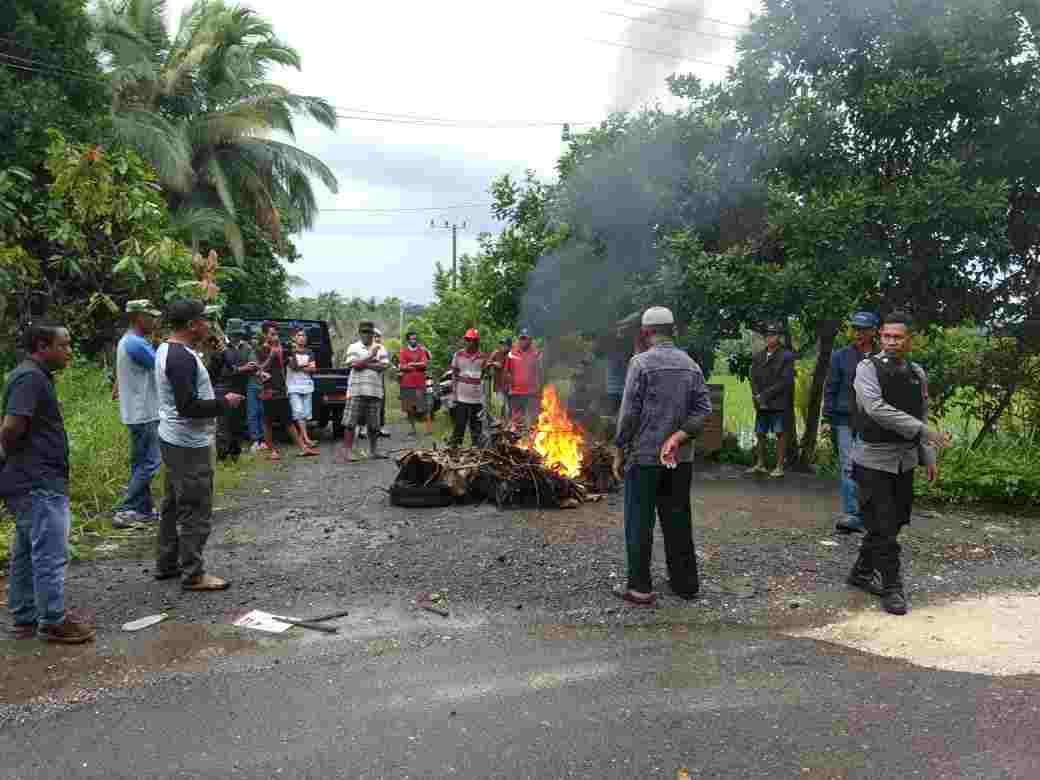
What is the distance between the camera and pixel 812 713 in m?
3.71

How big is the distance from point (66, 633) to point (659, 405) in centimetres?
366

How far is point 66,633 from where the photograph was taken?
4559mm

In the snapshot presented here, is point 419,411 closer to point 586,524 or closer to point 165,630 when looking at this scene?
point 586,524

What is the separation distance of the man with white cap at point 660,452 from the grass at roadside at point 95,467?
13.8 ft

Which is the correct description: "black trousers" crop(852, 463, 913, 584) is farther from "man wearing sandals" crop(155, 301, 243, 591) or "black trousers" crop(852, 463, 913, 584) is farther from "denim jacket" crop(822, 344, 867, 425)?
"man wearing sandals" crop(155, 301, 243, 591)

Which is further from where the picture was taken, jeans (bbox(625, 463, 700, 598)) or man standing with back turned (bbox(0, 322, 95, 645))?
jeans (bbox(625, 463, 700, 598))

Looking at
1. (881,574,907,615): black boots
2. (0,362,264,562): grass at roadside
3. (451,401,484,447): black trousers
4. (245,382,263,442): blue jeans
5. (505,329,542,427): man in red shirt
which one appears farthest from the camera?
(245,382,263,442): blue jeans

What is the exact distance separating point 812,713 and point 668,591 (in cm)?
181

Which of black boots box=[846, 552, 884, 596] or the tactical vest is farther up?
the tactical vest

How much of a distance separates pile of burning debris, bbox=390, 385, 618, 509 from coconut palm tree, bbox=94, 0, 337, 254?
507 inches

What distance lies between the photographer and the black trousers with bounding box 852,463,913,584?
5.29 meters

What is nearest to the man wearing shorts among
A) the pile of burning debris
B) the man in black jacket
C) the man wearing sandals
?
the pile of burning debris

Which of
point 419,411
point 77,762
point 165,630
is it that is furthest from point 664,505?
point 419,411

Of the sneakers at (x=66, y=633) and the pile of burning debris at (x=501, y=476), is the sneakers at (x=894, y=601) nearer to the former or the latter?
the pile of burning debris at (x=501, y=476)
